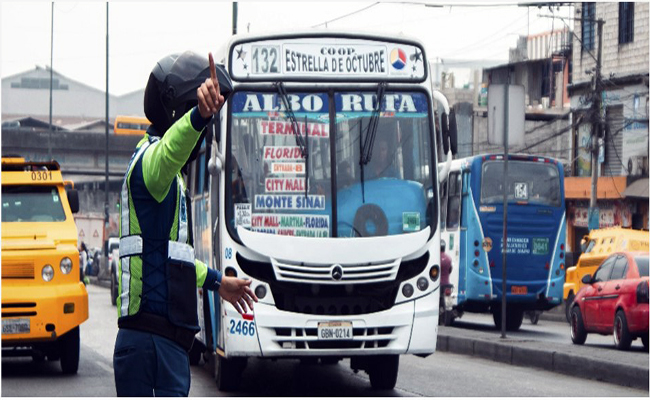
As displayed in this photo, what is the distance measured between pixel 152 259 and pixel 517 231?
20519 mm

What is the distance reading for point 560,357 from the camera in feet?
48.8

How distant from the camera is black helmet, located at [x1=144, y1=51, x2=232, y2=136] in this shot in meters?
4.51

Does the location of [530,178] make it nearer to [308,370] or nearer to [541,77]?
[308,370]

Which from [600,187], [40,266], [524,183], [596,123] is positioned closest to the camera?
[40,266]

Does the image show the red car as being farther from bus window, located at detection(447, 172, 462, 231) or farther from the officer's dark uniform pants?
the officer's dark uniform pants

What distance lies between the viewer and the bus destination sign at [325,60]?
1152 cm

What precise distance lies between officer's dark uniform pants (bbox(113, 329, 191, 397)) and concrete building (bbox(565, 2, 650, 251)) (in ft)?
114

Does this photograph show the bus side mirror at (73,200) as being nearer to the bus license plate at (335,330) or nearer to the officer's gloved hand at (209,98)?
the bus license plate at (335,330)

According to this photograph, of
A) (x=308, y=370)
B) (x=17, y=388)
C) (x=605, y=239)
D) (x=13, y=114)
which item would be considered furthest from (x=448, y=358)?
(x=13, y=114)

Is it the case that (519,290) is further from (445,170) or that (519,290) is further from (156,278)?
(156,278)

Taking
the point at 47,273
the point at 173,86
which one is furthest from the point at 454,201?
the point at 173,86

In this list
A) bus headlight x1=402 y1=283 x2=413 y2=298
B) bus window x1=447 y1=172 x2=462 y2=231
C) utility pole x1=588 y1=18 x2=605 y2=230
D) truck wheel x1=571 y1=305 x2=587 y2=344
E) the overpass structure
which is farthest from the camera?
the overpass structure

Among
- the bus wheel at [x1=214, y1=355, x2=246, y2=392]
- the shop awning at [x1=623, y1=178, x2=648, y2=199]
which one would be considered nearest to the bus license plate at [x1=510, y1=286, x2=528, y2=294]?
the bus wheel at [x1=214, y1=355, x2=246, y2=392]

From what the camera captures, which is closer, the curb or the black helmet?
the black helmet
